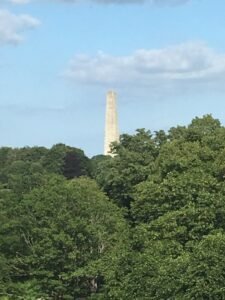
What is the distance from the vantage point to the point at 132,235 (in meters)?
39.2

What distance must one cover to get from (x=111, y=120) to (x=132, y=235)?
65868mm

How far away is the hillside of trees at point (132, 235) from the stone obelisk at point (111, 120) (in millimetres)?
55130

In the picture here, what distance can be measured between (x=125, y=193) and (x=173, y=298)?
73.7 ft

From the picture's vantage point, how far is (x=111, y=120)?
10469 centimetres

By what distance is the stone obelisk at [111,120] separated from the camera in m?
105

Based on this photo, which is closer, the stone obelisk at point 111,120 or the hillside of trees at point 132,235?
the hillside of trees at point 132,235

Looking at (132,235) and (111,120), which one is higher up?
(111,120)

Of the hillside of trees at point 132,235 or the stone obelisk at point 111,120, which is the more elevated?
the stone obelisk at point 111,120

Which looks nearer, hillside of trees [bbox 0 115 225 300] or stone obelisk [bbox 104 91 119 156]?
hillside of trees [bbox 0 115 225 300]

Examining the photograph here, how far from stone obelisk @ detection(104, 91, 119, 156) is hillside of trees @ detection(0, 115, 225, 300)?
5513 cm

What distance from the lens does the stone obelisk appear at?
105 meters

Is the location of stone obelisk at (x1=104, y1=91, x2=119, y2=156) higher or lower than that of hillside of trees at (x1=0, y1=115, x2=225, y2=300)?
higher

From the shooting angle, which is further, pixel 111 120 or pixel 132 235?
pixel 111 120

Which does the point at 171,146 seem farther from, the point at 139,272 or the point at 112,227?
the point at 139,272
